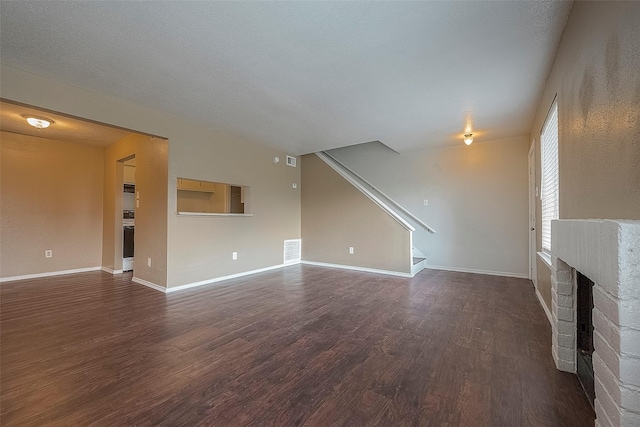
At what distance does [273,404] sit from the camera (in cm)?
147

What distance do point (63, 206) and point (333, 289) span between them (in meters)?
5.31

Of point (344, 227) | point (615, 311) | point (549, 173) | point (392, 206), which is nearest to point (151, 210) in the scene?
point (344, 227)

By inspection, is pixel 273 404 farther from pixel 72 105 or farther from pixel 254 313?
pixel 72 105

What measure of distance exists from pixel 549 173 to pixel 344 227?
336 cm

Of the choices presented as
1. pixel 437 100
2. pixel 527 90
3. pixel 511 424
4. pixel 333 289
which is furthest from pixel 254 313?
pixel 527 90

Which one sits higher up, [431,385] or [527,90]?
[527,90]

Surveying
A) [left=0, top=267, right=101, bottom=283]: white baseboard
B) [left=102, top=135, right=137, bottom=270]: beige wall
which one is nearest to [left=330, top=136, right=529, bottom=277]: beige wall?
[left=102, top=135, right=137, bottom=270]: beige wall

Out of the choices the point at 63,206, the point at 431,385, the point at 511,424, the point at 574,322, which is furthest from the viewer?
the point at 63,206

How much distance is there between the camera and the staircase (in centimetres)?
487

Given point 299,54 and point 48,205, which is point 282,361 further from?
point 48,205

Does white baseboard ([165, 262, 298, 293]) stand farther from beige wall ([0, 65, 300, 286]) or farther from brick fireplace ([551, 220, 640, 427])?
brick fireplace ([551, 220, 640, 427])

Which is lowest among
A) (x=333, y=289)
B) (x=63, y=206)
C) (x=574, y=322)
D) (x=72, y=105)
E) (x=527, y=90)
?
(x=333, y=289)

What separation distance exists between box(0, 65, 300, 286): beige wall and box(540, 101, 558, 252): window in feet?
14.0

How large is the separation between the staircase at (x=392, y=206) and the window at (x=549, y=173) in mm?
1893
